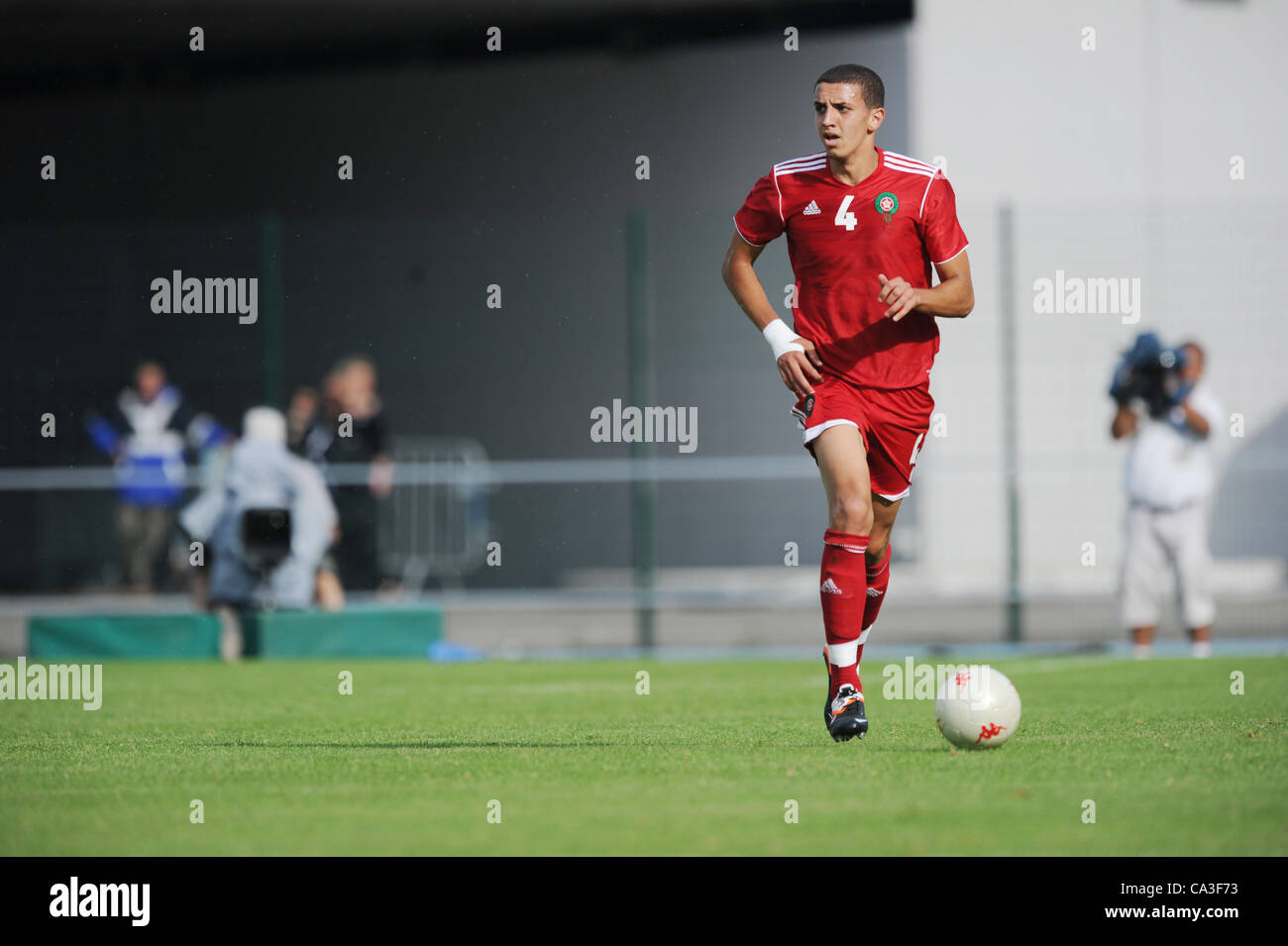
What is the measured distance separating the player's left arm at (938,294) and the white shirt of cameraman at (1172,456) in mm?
6917

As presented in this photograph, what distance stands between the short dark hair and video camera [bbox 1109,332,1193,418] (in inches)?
274

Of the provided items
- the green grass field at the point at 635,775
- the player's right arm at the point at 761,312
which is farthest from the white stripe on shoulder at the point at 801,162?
the green grass field at the point at 635,775

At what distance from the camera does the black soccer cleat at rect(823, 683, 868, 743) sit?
271 inches

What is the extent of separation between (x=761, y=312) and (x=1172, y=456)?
23.7ft

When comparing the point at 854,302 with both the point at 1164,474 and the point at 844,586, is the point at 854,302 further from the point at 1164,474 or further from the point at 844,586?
the point at 1164,474

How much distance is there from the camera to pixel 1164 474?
45.6 ft

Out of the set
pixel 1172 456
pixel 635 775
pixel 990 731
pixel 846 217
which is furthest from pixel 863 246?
pixel 1172 456

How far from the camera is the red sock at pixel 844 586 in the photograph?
7.14 meters

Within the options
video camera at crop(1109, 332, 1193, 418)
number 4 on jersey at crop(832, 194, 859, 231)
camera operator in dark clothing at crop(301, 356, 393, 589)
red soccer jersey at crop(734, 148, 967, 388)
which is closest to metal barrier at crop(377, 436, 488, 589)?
camera operator in dark clothing at crop(301, 356, 393, 589)

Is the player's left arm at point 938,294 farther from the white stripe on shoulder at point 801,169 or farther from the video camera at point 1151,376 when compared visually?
the video camera at point 1151,376

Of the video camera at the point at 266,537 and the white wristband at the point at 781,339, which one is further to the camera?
the video camera at the point at 266,537

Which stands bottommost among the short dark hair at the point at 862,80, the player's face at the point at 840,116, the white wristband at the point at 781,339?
the white wristband at the point at 781,339
